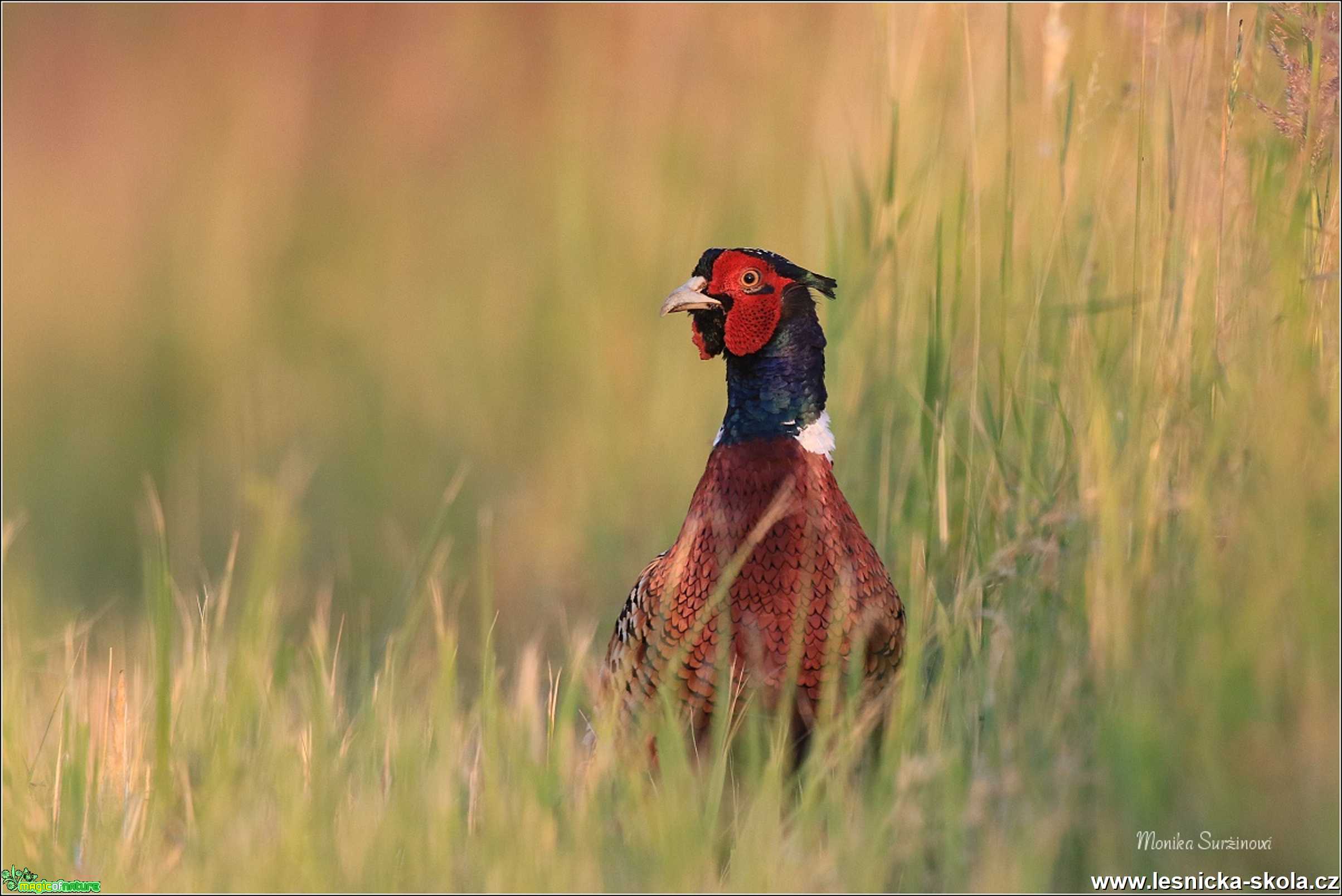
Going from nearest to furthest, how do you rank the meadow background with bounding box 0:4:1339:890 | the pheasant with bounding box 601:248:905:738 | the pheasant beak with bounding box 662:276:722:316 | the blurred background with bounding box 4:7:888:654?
the meadow background with bounding box 0:4:1339:890, the pheasant with bounding box 601:248:905:738, the pheasant beak with bounding box 662:276:722:316, the blurred background with bounding box 4:7:888:654

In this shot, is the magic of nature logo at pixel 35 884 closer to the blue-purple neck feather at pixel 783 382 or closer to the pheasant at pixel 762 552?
the pheasant at pixel 762 552

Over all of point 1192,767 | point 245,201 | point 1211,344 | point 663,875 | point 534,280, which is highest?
point 245,201

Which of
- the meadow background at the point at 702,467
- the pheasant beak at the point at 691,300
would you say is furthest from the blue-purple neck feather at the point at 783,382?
the meadow background at the point at 702,467

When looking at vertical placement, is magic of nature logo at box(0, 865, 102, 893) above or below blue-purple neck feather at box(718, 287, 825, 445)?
below

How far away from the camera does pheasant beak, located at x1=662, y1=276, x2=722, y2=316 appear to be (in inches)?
118

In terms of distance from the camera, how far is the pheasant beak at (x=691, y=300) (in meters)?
3.00

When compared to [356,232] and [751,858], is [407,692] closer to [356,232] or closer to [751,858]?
[751,858]

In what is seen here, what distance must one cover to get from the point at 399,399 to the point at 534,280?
722 millimetres

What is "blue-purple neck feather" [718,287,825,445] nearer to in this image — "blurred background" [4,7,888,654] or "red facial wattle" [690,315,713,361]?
"red facial wattle" [690,315,713,361]

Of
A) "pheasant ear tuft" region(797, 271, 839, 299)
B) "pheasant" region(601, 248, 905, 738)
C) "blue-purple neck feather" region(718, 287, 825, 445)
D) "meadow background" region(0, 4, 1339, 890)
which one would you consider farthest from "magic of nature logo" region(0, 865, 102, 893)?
"pheasant ear tuft" region(797, 271, 839, 299)

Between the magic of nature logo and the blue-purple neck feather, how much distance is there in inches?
55.3

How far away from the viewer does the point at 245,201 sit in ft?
21.9

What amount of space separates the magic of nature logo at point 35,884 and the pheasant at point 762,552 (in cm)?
100

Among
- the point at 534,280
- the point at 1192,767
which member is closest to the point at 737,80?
the point at 534,280
